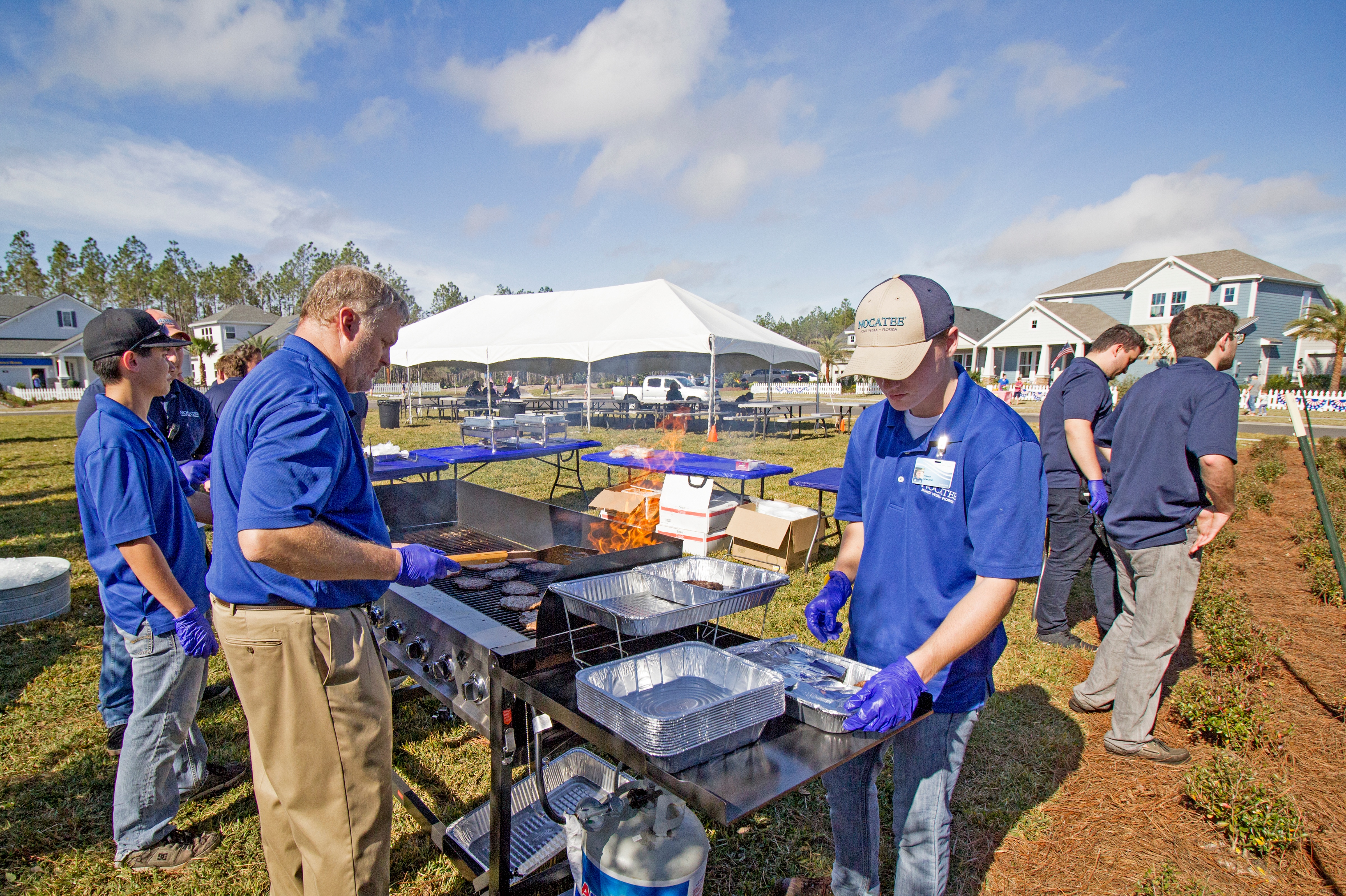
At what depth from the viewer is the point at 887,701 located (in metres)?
1.44

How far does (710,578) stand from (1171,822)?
2.55 m

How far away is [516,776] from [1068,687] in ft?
11.4

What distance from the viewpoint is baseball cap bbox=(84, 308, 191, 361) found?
2.27 meters

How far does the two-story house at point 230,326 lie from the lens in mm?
48188

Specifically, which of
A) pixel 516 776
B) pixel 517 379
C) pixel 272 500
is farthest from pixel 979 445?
pixel 517 379

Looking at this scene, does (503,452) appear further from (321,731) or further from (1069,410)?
(321,731)

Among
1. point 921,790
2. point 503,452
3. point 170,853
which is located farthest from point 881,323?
point 503,452

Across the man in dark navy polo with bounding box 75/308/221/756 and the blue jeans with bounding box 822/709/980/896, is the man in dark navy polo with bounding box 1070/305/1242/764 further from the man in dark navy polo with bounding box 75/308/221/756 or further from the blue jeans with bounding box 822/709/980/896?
the man in dark navy polo with bounding box 75/308/221/756

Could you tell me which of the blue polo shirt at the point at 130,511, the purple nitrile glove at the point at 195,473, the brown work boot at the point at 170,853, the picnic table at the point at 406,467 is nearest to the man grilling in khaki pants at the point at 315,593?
the blue polo shirt at the point at 130,511

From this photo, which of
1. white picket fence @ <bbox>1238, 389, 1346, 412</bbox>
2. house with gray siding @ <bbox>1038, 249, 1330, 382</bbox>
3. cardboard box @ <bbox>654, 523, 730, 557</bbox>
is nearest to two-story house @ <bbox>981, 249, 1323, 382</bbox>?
house with gray siding @ <bbox>1038, 249, 1330, 382</bbox>

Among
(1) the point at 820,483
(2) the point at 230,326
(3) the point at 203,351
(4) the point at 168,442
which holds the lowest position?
(1) the point at 820,483

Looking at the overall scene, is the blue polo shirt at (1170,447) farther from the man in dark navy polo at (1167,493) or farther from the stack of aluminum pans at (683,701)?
the stack of aluminum pans at (683,701)

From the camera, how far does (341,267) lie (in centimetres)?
174

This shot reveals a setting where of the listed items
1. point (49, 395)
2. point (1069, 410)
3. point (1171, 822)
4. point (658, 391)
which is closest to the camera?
point (1171, 822)
